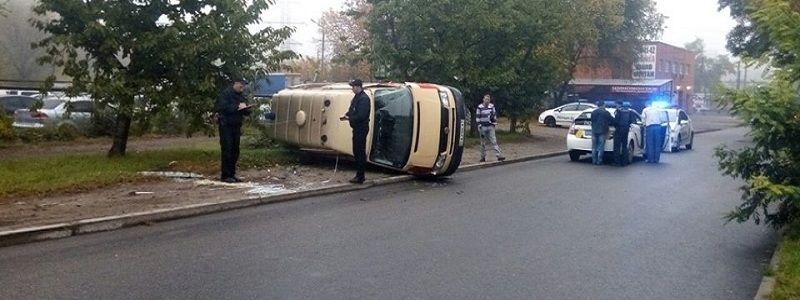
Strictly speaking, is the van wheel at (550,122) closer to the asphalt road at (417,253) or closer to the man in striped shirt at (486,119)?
the man in striped shirt at (486,119)

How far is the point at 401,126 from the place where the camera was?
15.1 m

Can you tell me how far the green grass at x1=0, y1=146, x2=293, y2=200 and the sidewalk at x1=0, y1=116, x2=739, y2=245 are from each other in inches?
15.1

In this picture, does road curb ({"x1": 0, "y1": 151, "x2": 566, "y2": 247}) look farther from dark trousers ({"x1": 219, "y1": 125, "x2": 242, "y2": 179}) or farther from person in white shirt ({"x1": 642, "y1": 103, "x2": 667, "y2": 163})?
person in white shirt ({"x1": 642, "y1": 103, "x2": 667, "y2": 163})

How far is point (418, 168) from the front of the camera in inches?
603

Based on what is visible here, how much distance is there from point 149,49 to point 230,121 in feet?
Answer: 7.61

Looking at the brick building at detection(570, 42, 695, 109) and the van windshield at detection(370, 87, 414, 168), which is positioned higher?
the brick building at detection(570, 42, 695, 109)

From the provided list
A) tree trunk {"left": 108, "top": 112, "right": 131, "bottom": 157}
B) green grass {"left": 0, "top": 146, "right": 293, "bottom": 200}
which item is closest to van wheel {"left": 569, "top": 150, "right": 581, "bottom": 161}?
green grass {"left": 0, "top": 146, "right": 293, "bottom": 200}

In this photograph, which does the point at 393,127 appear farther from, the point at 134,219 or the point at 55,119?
the point at 55,119

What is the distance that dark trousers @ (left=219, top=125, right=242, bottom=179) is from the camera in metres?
13.1

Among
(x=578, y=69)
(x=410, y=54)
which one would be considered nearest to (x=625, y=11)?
(x=578, y=69)

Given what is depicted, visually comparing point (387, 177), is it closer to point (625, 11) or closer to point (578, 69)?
point (625, 11)

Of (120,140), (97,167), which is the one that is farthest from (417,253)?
(120,140)

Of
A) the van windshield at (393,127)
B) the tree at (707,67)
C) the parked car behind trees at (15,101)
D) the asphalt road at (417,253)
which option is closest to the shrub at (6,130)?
the parked car behind trees at (15,101)

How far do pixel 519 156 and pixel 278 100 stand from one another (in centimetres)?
808
